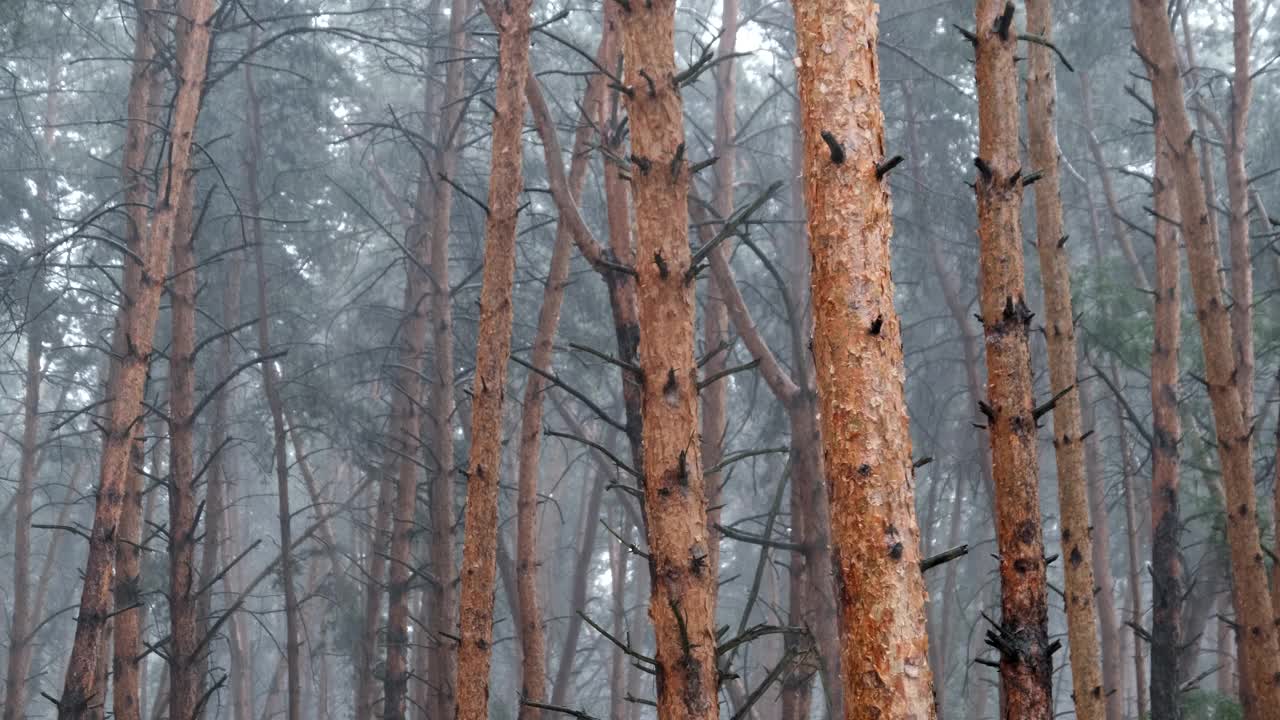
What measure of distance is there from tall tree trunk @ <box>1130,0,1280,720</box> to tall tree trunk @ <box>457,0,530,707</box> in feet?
12.6

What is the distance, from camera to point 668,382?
493 cm

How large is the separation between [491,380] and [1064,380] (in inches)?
126

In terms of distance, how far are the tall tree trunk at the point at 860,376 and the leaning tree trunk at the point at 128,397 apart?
4.90 metres

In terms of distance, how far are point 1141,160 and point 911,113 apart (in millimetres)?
6460

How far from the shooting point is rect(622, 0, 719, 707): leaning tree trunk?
15.8 ft

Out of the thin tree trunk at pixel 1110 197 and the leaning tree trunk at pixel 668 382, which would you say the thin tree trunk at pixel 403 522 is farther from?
the thin tree trunk at pixel 1110 197

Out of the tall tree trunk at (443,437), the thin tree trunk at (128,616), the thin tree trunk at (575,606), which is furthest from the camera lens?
the thin tree trunk at (575,606)

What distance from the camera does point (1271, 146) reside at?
54.9 ft

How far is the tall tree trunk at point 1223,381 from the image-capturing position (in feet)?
22.2

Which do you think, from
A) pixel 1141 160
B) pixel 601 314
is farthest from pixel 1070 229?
pixel 601 314

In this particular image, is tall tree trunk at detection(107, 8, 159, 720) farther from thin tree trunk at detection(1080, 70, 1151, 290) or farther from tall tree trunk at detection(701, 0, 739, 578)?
thin tree trunk at detection(1080, 70, 1151, 290)

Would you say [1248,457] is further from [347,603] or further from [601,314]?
[347,603]

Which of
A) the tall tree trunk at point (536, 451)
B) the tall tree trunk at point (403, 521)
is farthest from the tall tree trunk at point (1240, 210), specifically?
the tall tree trunk at point (403, 521)

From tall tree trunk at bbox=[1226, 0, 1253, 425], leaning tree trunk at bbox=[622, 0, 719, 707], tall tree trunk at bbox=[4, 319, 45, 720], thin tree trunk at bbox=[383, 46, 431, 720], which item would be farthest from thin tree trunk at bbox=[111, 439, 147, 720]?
tall tree trunk at bbox=[1226, 0, 1253, 425]
